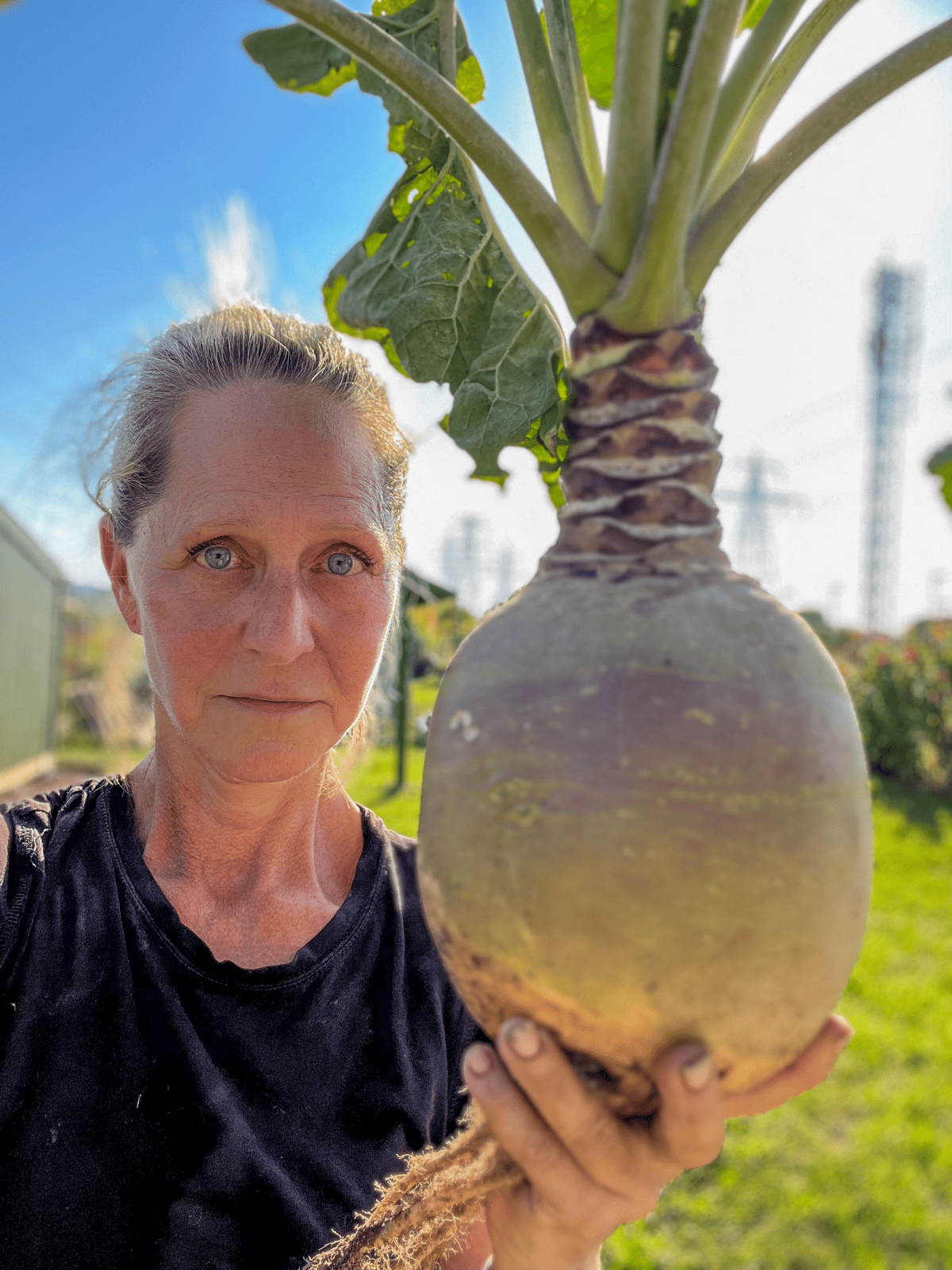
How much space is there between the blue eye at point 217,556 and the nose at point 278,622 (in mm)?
77

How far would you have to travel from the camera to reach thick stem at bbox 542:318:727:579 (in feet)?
2.98

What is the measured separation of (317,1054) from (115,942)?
0.38 m

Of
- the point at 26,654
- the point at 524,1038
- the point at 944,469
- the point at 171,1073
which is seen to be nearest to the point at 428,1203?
the point at 524,1038

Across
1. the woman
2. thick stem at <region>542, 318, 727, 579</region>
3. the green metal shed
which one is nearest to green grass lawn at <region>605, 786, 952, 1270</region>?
the woman

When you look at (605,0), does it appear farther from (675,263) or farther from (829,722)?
(829,722)

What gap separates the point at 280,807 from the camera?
165cm

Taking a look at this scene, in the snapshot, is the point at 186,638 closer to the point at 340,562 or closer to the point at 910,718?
the point at 340,562

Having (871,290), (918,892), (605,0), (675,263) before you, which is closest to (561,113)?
(675,263)

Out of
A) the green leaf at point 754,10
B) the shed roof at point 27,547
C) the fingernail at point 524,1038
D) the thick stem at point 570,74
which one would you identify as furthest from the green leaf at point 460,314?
the shed roof at point 27,547

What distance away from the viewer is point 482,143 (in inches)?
35.4

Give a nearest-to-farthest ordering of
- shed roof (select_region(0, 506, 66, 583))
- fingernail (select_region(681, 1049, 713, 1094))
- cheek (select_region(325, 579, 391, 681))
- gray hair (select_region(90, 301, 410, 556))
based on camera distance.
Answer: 1. fingernail (select_region(681, 1049, 713, 1094))
2. cheek (select_region(325, 579, 391, 681))
3. gray hair (select_region(90, 301, 410, 556))
4. shed roof (select_region(0, 506, 66, 583))

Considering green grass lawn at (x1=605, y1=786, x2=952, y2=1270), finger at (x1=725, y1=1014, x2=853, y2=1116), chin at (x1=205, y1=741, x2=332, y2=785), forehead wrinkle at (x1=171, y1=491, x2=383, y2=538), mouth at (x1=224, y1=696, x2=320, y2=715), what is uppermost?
forehead wrinkle at (x1=171, y1=491, x2=383, y2=538)

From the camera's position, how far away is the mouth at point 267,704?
1340mm

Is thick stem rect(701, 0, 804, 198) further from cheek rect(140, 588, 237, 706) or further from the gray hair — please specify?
cheek rect(140, 588, 237, 706)
